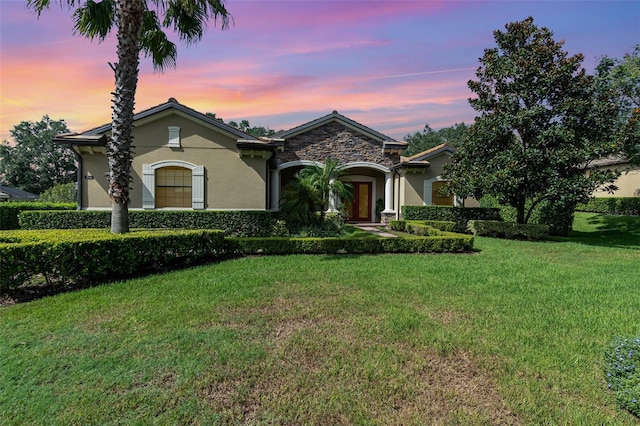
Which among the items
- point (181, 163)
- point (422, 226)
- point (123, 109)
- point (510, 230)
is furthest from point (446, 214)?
point (123, 109)

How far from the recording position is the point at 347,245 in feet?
33.1

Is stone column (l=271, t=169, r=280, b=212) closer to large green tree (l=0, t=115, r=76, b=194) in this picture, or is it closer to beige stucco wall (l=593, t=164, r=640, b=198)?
beige stucco wall (l=593, t=164, r=640, b=198)

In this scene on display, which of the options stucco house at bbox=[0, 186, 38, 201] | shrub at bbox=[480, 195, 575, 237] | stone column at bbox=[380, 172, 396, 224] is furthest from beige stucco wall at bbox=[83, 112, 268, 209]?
stucco house at bbox=[0, 186, 38, 201]

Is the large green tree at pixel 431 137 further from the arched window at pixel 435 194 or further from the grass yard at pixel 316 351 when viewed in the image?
the grass yard at pixel 316 351

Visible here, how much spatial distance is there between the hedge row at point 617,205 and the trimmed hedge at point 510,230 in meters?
7.50

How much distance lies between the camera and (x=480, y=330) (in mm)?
4316

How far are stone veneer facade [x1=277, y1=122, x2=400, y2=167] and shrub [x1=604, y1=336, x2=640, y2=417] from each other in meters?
15.7

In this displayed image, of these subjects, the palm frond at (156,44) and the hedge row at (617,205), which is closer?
the palm frond at (156,44)

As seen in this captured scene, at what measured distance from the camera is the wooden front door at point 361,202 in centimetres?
2116

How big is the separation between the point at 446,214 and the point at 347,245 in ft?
29.9

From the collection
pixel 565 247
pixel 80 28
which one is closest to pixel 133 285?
pixel 80 28

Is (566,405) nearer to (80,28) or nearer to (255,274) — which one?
(255,274)

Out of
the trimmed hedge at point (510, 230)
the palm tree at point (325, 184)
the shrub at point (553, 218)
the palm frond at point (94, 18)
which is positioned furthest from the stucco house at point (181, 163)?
the shrub at point (553, 218)

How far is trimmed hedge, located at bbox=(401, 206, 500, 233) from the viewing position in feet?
55.9
